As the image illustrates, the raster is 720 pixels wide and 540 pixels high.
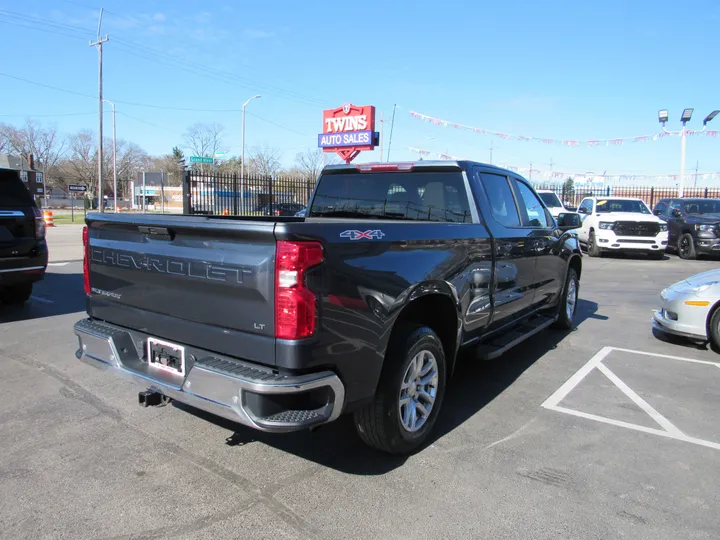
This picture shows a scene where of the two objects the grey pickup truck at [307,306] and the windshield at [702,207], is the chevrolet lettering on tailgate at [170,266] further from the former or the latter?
the windshield at [702,207]

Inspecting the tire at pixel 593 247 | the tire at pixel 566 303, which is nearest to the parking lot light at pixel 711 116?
the tire at pixel 593 247

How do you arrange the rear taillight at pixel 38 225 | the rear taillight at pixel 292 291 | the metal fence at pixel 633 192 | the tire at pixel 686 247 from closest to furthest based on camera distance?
the rear taillight at pixel 292 291 → the rear taillight at pixel 38 225 → the tire at pixel 686 247 → the metal fence at pixel 633 192

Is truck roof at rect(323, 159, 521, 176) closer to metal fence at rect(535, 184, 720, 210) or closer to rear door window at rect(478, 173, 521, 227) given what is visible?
rear door window at rect(478, 173, 521, 227)

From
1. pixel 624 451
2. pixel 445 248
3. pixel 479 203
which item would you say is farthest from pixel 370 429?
pixel 479 203

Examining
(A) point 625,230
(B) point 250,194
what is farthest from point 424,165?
(B) point 250,194

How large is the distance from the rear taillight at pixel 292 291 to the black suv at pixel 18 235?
18.8 feet

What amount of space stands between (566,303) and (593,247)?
11.2 meters

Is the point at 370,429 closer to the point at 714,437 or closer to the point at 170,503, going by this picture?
the point at 170,503

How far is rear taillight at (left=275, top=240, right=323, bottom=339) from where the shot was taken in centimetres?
249

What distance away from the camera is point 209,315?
2.81m

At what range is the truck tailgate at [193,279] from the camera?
259 cm

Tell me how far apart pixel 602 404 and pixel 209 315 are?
3402 millimetres

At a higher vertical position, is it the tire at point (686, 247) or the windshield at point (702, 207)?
the windshield at point (702, 207)

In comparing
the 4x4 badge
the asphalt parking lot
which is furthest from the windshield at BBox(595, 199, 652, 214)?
the 4x4 badge
